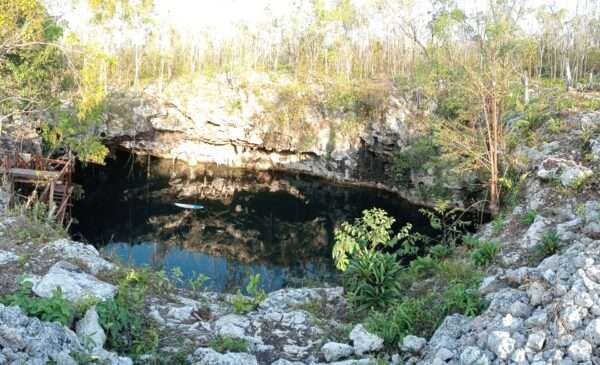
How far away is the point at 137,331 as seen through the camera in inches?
261

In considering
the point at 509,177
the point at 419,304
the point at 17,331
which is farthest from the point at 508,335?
the point at 509,177

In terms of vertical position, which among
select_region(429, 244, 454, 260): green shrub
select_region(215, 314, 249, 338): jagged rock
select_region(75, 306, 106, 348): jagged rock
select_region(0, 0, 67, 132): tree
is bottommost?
select_region(215, 314, 249, 338): jagged rock

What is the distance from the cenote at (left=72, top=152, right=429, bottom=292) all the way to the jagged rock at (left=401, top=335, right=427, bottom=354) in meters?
8.24

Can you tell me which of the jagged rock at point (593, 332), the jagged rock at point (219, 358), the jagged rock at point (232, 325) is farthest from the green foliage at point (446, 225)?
the jagged rock at point (219, 358)

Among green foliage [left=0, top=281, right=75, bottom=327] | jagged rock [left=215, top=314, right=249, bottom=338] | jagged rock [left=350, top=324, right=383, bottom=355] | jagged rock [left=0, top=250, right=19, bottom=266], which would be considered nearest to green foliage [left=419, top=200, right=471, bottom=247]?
jagged rock [left=350, top=324, right=383, bottom=355]

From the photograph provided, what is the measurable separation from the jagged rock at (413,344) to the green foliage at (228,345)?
2031mm

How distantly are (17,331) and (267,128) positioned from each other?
85.3ft

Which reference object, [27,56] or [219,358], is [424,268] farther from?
[27,56]

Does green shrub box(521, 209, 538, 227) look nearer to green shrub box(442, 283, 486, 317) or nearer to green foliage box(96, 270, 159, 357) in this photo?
green shrub box(442, 283, 486, 317)

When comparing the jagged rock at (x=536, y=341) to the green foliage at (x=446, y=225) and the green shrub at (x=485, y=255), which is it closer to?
the green shrub at (x=485, y=255)

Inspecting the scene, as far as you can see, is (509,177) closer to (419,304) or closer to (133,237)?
(419,304)

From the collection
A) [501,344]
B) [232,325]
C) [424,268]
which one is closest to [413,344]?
[501,344]

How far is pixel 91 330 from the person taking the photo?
598 cm

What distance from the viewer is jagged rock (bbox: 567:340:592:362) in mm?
4852
